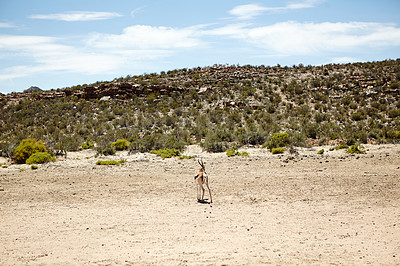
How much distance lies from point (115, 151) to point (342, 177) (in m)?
14.2

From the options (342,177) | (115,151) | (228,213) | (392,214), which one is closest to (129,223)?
(228,213)

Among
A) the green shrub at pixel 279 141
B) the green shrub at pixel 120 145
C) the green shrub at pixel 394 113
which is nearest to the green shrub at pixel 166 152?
the green shrub at pixel 120 145

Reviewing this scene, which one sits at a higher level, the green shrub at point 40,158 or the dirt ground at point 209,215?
the green shrub at point 40,158

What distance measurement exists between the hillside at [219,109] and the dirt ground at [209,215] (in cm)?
747

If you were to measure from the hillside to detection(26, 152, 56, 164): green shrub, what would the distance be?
3165 millimetres

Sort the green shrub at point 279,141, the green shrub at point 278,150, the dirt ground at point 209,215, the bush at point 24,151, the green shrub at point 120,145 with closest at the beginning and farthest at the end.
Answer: the dirt ground at point 209,215
the bush at point 24,151
the green shrub at point 278,150
the green shrub at point 279,141
the green shrub at point 120,145

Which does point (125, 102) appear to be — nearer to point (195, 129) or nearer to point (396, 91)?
point (195, 129)

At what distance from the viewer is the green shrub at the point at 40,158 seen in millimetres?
19375

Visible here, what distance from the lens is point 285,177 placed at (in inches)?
565

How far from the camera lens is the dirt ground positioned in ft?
23.1

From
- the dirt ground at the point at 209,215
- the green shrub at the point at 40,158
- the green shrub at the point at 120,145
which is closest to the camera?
the dirt ground at the point at 209,215

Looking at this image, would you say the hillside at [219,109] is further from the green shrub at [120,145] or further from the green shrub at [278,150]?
the green shrub at [278,150]

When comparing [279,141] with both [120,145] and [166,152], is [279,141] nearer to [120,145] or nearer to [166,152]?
[166,152]

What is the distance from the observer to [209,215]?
9.59 m
